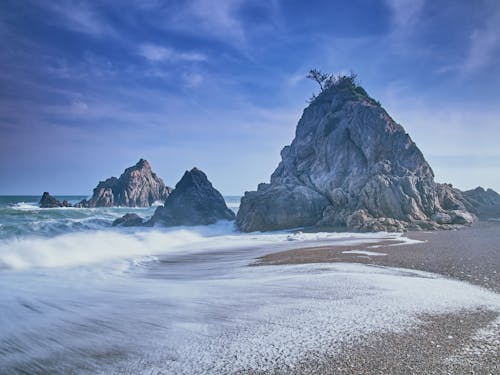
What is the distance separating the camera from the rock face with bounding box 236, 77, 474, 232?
2462cm

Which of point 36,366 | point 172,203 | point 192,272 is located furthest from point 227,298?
point 172,203

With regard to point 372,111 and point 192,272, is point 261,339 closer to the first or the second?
point 192,272

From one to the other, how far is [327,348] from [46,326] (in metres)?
5.48

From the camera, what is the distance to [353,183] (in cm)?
2830

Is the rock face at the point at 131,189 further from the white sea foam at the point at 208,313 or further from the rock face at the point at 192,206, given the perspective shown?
the white sea foam at the point at 208,313

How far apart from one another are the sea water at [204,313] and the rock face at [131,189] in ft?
207

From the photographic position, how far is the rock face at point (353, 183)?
2462cm

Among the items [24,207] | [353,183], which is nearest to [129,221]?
[353,183]

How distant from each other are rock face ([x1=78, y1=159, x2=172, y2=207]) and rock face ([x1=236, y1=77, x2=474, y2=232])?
153 feet

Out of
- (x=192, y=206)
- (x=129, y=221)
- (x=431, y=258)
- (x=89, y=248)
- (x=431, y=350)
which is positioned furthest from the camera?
(x=192, y=206)

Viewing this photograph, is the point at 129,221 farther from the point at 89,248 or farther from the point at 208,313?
the point at 208,313

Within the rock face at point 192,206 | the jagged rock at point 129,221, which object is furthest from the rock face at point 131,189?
the rock face at point 192,206

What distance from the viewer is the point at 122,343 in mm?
5082

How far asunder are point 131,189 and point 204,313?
7413 cm
